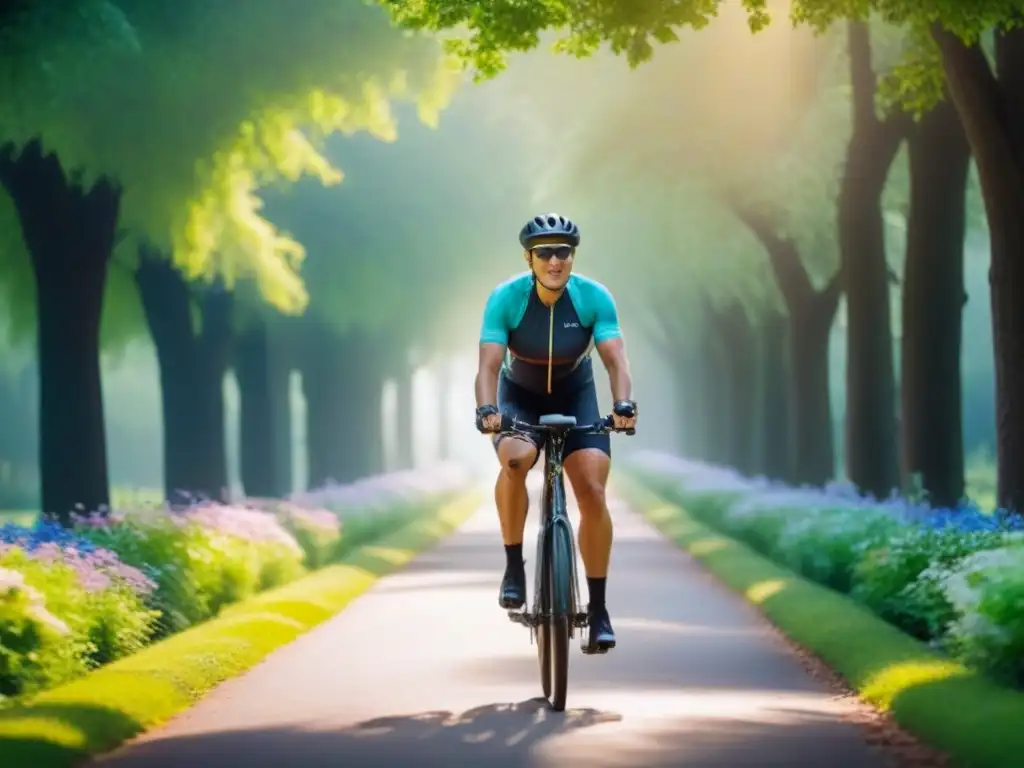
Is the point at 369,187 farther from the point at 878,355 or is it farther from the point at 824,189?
the point at 878,355

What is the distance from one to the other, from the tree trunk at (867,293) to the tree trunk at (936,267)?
3.70 metres

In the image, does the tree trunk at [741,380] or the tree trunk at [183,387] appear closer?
the tree trunk at [183,387]

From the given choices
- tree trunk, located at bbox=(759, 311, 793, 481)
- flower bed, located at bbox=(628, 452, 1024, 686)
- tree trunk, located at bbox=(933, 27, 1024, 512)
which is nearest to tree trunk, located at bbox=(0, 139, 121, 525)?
flower bed, located at bbox=(628, 452, 1024, 686)

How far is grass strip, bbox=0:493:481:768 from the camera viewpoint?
374 inches

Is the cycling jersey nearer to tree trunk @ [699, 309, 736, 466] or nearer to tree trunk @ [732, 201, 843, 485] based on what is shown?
tree trunk @ [732, 201, 843, 485]

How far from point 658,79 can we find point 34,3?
16.7 m

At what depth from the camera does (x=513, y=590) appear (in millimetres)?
11141

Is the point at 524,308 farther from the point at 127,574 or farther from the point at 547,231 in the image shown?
the point at 127,574

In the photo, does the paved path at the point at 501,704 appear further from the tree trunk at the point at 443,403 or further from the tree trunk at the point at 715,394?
the tree trunk at the point at 443,403

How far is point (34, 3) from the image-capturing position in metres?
16.7

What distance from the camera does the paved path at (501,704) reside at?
31.0 ft

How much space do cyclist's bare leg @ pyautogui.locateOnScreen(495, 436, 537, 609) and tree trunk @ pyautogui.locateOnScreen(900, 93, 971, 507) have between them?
35.6 ft

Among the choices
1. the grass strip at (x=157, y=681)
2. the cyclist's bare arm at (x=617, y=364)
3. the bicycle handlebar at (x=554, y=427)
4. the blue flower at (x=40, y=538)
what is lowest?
the grass strip at (x=157, y=681)

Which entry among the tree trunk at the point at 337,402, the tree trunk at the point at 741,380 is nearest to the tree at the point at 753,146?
the tree trunk at the point at 337,402
